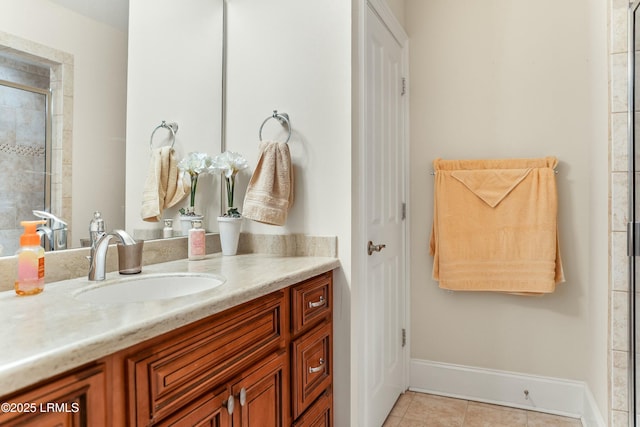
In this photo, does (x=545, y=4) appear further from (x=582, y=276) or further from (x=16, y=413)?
(x=16, y=413)

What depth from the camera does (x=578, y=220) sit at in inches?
84.4

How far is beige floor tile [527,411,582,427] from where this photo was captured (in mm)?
2062

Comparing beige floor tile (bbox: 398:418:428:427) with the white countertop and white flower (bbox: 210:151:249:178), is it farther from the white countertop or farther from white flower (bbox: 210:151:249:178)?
white flower (bbox: 210:151:249:178)

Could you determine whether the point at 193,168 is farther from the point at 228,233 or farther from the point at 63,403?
the point at 63,403

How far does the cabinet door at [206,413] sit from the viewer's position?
0.88 metres

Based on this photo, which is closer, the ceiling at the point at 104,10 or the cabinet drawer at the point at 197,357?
the cabinet drawer at the point at 197,357

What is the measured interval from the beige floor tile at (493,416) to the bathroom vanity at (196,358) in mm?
943

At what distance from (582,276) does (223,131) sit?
1940mm

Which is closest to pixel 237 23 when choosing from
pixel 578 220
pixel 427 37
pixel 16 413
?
pixel 427 37

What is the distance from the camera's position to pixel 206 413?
954 mm

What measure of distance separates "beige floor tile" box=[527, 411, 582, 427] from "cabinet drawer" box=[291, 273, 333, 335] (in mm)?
1314

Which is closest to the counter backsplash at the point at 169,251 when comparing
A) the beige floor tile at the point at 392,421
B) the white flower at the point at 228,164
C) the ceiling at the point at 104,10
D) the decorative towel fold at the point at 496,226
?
the white flower at the point at 228,164

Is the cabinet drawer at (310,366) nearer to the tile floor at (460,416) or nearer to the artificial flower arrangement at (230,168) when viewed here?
the artificial flower arrangement at (230,168)

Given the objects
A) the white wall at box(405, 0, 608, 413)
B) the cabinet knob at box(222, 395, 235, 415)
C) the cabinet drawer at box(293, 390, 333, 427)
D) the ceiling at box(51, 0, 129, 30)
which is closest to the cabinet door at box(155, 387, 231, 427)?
the cabinet knob at box(222, 395, 235, 415)
